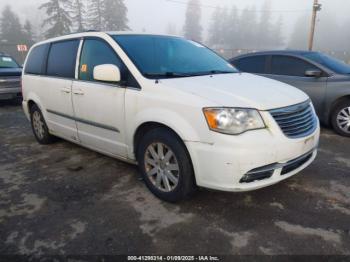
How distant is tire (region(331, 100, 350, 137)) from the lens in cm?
524

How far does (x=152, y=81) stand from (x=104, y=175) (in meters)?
1.53

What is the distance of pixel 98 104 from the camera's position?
11.6 feet

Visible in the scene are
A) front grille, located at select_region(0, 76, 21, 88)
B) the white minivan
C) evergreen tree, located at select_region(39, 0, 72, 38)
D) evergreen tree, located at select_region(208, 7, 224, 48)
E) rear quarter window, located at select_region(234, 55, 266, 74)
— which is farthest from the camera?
evergreen tree, located at select_region(208, 7, 224, 48)

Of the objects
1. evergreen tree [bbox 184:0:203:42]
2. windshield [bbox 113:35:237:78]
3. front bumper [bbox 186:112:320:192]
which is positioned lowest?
front bumper [bbox 186:112:320:192]

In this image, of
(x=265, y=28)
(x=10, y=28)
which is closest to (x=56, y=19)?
(x=10, y=28)

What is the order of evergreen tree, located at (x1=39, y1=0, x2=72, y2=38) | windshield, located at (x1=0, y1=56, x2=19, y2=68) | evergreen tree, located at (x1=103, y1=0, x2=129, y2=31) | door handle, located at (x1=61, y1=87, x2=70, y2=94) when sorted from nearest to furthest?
door handle, located at (x1=61, y1=87, x2=70, y2=94)
windshield, located at (x1=0, y1=56, x2=19, y2=68)
evergreen tree, located at (x1=39, y1=0, x2=72, y2=38)
evergreen tree, located at (x1=103, y1=0, x2=129, y2=31)

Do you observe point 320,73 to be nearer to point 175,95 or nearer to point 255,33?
point 175,95

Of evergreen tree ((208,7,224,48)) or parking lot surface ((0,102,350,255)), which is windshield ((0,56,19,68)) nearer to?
parking lot surface ((0,102,350,255))

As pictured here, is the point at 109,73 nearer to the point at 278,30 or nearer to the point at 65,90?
the point at 65,90

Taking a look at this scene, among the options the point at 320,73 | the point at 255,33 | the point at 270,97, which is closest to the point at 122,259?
the point at 270,97

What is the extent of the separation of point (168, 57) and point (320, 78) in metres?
3.44

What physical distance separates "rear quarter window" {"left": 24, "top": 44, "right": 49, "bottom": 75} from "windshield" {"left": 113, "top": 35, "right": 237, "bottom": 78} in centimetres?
188

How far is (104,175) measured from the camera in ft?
12.6

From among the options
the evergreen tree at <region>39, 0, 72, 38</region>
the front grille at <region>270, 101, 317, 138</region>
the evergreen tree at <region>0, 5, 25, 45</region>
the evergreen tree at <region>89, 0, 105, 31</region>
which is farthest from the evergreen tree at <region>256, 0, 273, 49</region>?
the front grille at <region>270, 101, 317, 138</region>
